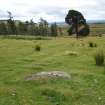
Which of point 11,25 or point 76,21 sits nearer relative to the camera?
point 76,21

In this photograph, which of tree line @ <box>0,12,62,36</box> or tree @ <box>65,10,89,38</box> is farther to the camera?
tree line @ <box>0,12,62,36</box>

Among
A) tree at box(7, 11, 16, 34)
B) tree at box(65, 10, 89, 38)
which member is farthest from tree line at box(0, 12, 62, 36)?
tree at box(65, 10, 89, 38)

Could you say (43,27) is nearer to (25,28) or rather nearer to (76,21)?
(25,28)

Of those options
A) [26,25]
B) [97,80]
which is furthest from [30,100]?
[26,25]

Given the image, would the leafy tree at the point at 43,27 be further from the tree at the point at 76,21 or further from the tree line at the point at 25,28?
the tree at the point at 76,21

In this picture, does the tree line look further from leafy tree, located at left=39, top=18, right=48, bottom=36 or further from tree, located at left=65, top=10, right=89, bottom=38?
tree, located at left=65, top=10, right=89, bottom=38

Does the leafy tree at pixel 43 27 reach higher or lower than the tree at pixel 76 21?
lower

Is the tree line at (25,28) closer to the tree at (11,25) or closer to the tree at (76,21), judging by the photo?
the tree at (11,25)

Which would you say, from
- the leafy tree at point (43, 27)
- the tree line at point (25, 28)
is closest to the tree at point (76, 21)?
the tree line at point (25, 28)

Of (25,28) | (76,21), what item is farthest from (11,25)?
(76,21)

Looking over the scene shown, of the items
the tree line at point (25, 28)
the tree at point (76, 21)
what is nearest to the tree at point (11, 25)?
the tree line at point (25, 28)

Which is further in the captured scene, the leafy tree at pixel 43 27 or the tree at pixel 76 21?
the leafy tree at pixel 43 27

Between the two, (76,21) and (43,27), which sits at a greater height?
(76,21)

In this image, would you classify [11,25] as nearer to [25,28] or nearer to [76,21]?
[25,28]
